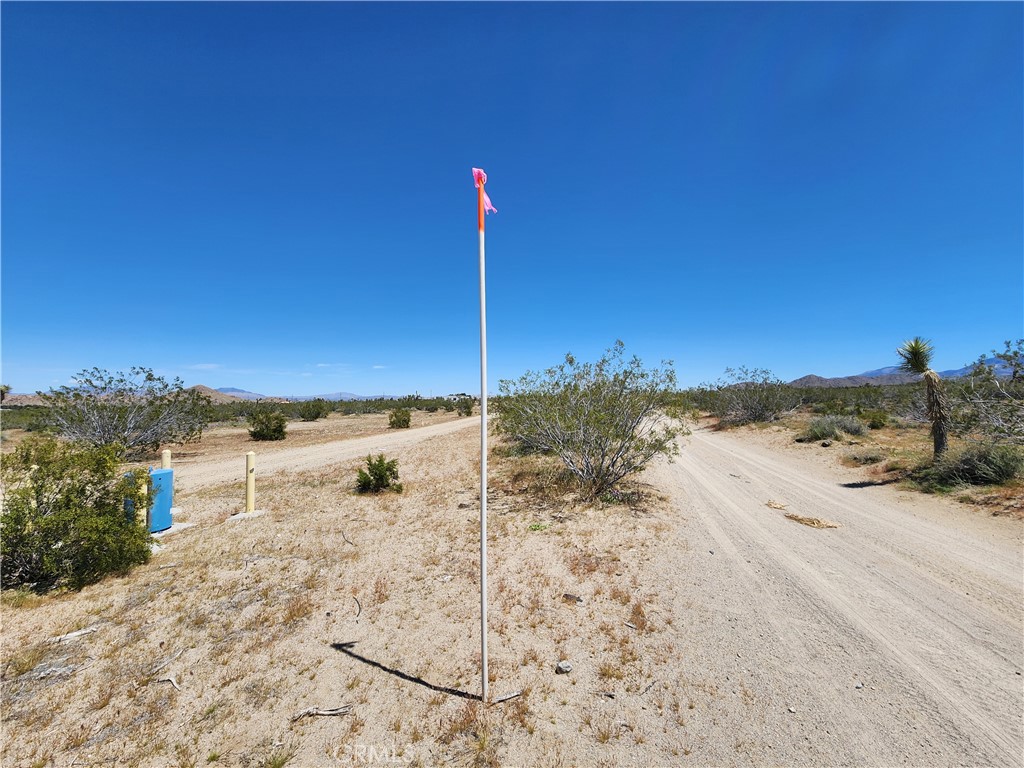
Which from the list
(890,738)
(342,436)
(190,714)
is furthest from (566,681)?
(342,436)

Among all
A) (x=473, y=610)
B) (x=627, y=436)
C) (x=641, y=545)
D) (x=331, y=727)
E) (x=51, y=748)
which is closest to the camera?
(x=51, y=748)

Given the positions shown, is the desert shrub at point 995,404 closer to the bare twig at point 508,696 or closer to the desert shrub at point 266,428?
the bare twig at point 508,696

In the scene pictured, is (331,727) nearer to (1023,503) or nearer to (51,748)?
(51,748)

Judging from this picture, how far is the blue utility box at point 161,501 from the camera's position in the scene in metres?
7.16

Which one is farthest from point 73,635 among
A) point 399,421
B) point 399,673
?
point 399,421

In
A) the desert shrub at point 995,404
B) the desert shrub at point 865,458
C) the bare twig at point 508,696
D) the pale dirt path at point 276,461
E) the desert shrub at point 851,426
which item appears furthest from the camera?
the desert shrub at point 851,426

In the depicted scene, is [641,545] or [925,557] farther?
[641,545]

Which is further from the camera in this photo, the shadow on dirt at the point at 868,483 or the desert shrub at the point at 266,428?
the desert shrub at the point at 266,428

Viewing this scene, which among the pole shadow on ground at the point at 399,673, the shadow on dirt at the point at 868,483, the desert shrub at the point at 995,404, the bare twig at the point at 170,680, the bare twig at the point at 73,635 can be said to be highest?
the desert shrub at the point at 995,404

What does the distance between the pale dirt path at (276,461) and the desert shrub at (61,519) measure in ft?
19.5

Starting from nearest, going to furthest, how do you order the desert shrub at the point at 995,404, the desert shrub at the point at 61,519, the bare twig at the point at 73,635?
1. the bare twig at the point at 73,635
2. the desert shrub at the point at 61,519
3. the desert shrub at the point at 995,404

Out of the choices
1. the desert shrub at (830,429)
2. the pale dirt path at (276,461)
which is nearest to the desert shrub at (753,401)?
the desert shrub at (830,429)

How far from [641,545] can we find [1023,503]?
27.9 ft

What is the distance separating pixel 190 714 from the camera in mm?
3221
